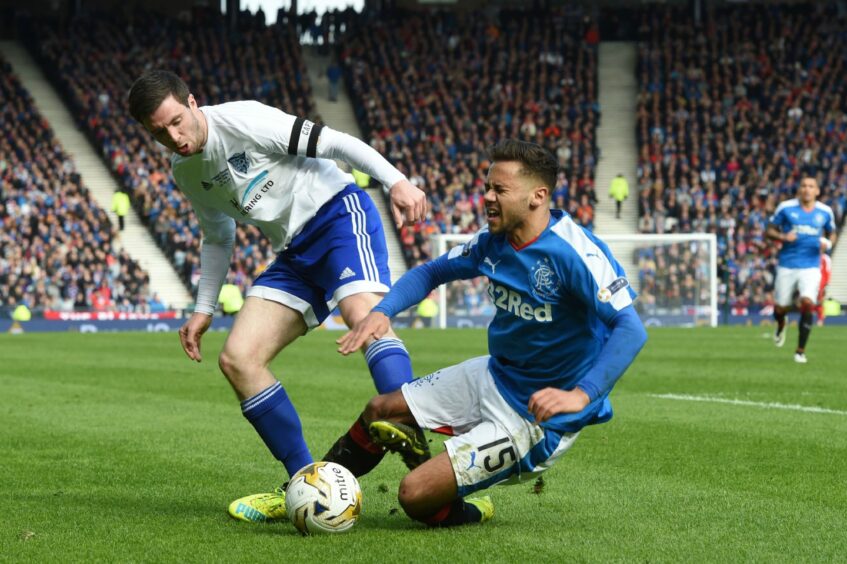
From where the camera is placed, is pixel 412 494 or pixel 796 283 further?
pixel 796 283

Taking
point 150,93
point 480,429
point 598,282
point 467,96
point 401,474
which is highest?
point 150,93

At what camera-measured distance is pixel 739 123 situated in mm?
37031

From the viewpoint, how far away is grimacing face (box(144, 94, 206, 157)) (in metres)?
5.41

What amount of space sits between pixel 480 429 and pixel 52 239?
2805 centimetres

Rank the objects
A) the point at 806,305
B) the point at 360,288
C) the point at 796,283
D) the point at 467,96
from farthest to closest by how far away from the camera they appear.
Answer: the point at 467,96
the point at 796,283
the point at 806,305
the point at 360,288

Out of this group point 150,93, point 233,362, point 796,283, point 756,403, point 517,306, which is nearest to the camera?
point 517,306

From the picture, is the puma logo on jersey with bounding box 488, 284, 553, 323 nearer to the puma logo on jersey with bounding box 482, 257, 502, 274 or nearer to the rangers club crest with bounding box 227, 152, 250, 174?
the puma logo on jersey with bounding box 482, 257, 502, 274

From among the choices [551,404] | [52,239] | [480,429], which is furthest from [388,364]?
[52,239]

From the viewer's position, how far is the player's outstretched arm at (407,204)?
199 inches

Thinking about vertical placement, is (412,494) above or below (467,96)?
above

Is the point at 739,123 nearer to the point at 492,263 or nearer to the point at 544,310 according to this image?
the point at 492,263

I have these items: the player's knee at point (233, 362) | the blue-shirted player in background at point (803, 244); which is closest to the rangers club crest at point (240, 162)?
the player's knee at point (233, 362)

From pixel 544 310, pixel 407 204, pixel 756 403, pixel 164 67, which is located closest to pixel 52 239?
pixel 164 67

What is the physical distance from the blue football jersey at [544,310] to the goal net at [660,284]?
24.3m
